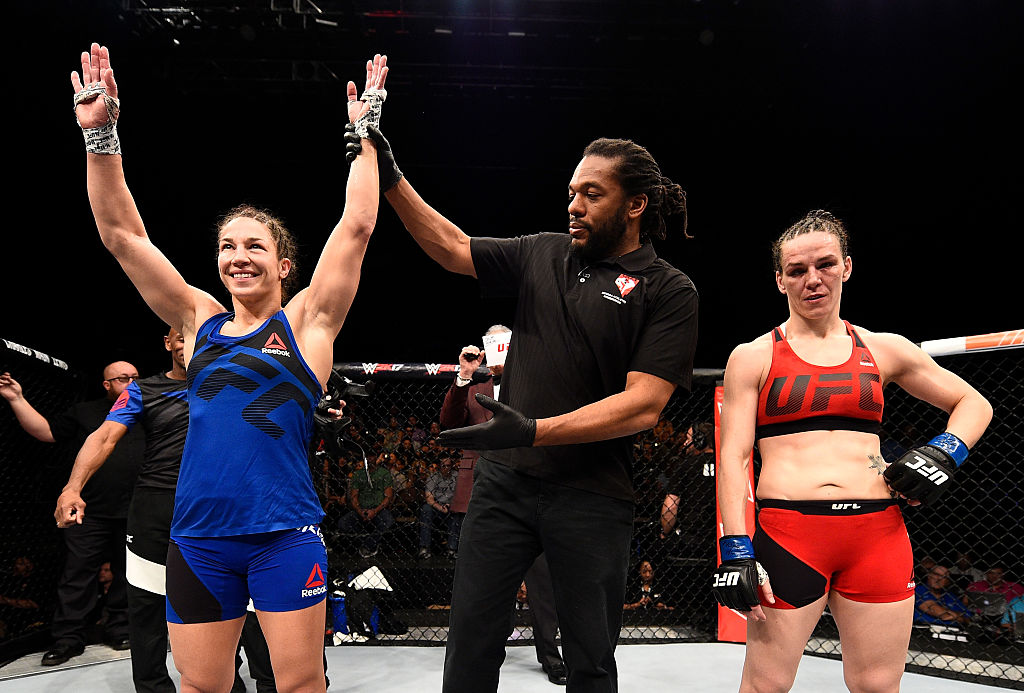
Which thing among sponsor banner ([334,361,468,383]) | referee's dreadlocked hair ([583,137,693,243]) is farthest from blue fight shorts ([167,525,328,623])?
sponsor banner ([334,361,468,383])

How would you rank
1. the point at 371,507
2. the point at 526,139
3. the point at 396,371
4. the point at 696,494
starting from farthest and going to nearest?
the point at 526,139 → the point at 371,507 → the point at 696,494 → the point at 396,371

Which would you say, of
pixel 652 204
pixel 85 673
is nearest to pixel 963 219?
pixel 652 204

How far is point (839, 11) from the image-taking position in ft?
19.5

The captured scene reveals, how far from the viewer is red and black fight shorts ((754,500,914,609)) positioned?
187 cm

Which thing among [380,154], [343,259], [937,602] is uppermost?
[380,154]

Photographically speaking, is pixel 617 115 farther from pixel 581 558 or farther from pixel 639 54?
pixel 581 558

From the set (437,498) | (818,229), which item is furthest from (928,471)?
(437,498)

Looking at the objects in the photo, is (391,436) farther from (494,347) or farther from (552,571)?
(552,571)

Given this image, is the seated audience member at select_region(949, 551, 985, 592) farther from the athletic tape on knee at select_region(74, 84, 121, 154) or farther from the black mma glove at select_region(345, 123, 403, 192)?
the athletic tape on knee at select_region(74, 84, 121, 154)

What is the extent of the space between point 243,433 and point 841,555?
1.53 metres

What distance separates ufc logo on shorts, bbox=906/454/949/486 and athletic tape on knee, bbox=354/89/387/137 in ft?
5.28

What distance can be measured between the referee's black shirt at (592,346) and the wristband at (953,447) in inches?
32.3

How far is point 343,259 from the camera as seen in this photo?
1769 millimetres

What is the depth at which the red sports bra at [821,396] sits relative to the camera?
1.97m
